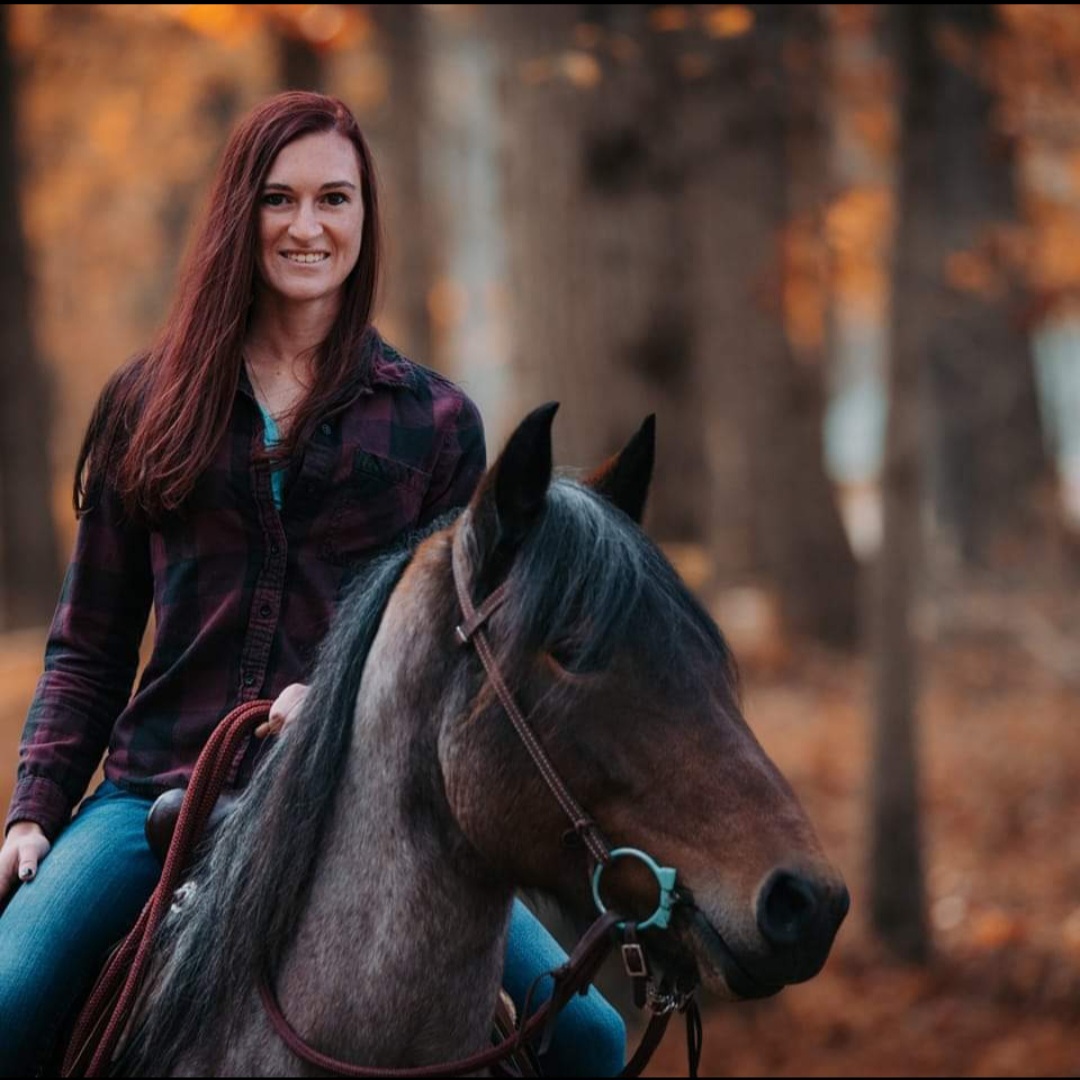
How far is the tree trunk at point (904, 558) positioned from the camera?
24.6ft

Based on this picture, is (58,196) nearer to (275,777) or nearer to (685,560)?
(685,560)

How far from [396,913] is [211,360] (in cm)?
124

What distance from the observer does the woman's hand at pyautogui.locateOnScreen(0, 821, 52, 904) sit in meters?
2.90

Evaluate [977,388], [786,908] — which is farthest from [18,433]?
[786,908]

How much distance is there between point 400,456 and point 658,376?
375 centimetres

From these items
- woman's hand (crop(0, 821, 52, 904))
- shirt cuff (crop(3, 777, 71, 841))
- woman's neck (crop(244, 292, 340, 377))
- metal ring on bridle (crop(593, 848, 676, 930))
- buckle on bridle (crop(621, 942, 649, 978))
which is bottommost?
woman's hand (crop(0, 821, 52, 904))

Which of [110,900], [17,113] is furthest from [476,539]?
[17,113]

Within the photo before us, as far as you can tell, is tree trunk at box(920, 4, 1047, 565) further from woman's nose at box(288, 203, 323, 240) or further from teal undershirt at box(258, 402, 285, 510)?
teal undershirt at box(258, 402, 285, 510)

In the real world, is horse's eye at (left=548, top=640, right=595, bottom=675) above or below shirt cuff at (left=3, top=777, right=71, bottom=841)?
above

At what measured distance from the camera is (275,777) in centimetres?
256

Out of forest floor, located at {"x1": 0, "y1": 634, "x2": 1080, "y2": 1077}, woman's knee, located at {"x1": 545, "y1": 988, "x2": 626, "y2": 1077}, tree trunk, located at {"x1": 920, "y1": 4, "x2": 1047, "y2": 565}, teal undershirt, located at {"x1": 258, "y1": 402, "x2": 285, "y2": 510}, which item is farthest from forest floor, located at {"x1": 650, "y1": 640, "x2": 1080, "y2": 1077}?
teal undershirt, located at {"x1": 258, "y1": 402, "x2": 285, "y2": 510}

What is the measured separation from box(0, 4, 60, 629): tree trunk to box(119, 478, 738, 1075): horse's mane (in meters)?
13.1

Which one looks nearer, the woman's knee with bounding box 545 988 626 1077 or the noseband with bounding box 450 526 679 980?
the noseband with bounding box 450 526 679 980

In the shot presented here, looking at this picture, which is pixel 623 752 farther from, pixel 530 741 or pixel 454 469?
pixel 454 469
